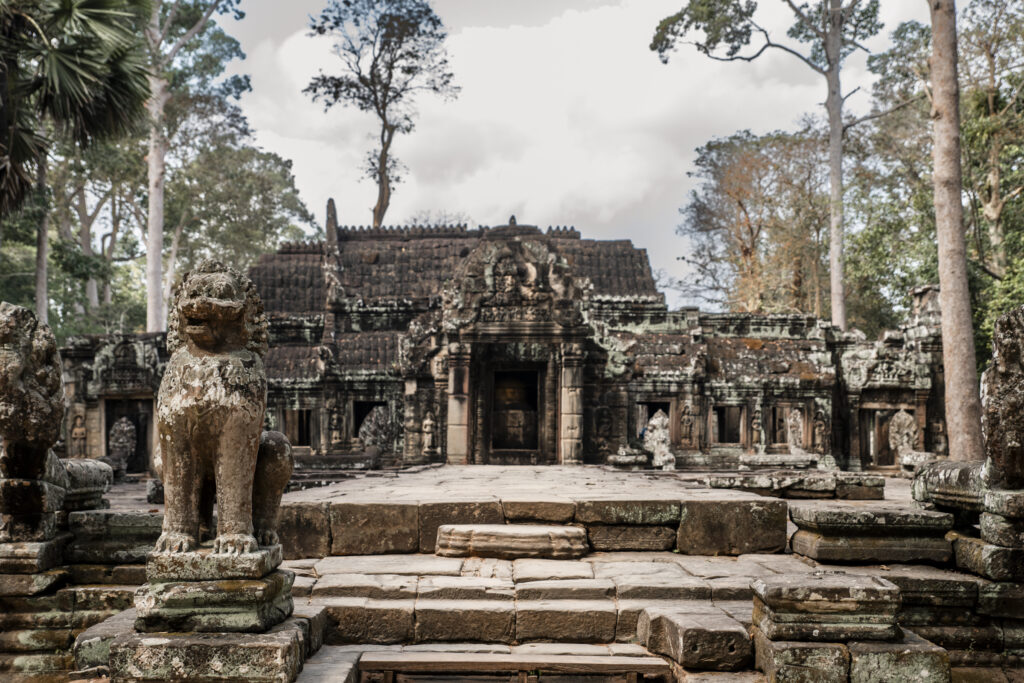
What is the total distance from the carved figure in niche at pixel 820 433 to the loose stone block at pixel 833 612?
12.2 metres

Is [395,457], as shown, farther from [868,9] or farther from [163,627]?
[868,9]

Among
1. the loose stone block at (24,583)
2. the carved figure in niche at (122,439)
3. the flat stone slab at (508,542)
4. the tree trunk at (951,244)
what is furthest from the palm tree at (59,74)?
the tree trunk at (951,244)

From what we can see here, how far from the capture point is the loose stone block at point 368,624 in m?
4.18

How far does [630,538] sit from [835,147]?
19.6 metres

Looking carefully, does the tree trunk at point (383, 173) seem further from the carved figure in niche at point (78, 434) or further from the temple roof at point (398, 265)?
the carved figure in niche at point (78, 434)

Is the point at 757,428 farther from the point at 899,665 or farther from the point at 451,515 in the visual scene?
the point at 899,665

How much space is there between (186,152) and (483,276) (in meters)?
22.0

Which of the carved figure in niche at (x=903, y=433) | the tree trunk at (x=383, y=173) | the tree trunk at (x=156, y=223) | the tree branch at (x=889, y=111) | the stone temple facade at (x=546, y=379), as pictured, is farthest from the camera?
the tree trunk at (x=383, y=173)

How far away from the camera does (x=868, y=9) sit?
2239cm

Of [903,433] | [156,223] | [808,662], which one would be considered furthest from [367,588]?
[156,223]

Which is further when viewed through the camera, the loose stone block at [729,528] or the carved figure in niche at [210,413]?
the loose stone block at [729,528]

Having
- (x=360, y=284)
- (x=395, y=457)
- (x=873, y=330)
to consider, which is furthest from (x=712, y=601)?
(x=873, y=330)

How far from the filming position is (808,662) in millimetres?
3564

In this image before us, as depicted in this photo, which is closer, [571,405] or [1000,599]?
[1000,599]
